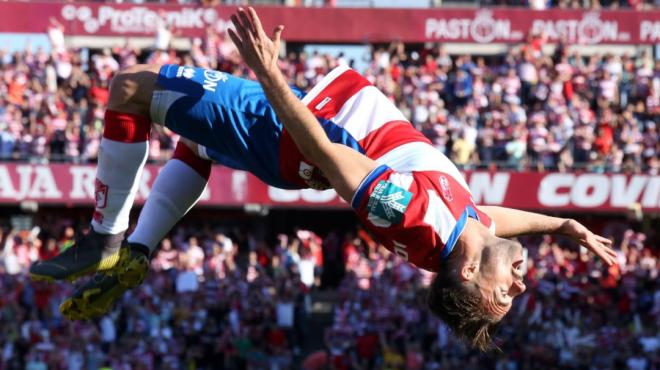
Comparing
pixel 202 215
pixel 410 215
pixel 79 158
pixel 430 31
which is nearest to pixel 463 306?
pixel 410 215

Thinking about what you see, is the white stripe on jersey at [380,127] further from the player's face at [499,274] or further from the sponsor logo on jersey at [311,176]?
the player's face at [499,274]

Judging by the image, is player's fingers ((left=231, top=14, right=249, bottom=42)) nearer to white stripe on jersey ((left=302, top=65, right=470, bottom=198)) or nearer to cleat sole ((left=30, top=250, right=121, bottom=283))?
white stripe on jersey ((left=302, top=65, right=470, bottom=198))

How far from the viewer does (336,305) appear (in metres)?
16.1

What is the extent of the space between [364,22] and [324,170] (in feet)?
53.4

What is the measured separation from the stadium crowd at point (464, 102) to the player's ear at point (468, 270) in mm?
11881

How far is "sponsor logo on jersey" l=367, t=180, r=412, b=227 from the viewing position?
4.78 m

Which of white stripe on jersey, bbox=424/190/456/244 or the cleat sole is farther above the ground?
white stripe on jersey, bbox=424/190/456/244

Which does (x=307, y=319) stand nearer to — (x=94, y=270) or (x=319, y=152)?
(x=94, y=270)

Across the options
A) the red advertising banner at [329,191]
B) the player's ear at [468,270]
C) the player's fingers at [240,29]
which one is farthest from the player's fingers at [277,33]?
the red advertising banner at [329,191]

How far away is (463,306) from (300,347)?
1068cm

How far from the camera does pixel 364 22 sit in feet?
68.3

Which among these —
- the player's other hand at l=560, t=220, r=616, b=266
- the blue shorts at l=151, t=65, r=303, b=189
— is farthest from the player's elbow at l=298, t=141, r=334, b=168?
the player's other hand at l=560, t=220, r=616, b=266

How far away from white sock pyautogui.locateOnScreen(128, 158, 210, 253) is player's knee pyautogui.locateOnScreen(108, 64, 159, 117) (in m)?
0.77

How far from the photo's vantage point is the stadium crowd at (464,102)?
Result: 1711 centimetres
